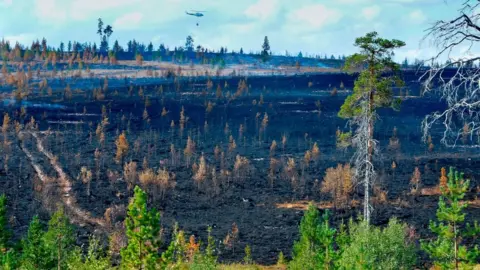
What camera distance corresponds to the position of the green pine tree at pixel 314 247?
24562 millimetres

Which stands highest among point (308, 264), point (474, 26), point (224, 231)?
point (474, 26)

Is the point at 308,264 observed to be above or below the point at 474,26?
below

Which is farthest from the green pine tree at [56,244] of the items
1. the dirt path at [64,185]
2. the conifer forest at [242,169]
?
the dirt path at [64,185]

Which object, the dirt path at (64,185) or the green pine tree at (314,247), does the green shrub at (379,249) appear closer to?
the green pine tree at (314,247)

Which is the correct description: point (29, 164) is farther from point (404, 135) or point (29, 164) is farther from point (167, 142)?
point (404, 135)

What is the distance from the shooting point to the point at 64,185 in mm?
65125

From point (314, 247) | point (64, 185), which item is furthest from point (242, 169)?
point (314, 247)

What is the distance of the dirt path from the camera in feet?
174

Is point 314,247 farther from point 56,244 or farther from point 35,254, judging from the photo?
point 35,254

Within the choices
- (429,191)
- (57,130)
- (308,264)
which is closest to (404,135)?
(429,191)

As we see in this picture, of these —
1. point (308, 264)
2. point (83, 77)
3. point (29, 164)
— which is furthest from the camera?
point (83, 77)

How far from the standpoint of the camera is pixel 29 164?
73.3m

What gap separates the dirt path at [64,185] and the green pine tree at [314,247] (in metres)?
26.2

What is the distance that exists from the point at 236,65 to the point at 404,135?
313 feet
